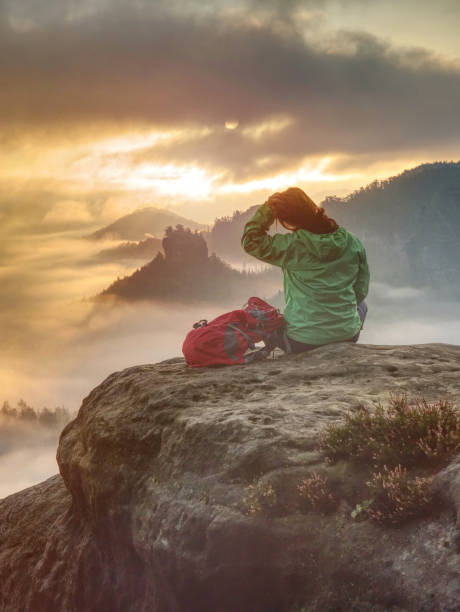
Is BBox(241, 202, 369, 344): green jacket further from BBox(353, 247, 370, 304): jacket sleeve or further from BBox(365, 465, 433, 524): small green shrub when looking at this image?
BBox(365, 465, 433, 524): small green shrub

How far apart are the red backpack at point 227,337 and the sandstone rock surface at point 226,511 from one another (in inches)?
15.0

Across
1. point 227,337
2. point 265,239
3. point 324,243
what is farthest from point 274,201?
point 227,337

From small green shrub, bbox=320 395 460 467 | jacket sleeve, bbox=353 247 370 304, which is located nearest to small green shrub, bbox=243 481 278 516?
small green shrub, bbox=320 395 460 467

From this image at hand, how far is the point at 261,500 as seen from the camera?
5.97 metres

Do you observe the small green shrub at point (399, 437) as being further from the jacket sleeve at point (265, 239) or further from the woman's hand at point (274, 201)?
the woman's hand at point (274, 201)

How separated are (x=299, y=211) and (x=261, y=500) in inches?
215

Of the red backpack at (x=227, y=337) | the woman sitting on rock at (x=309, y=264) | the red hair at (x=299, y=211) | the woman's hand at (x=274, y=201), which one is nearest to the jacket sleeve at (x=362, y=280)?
the woman sitting on rock at (x=309, y=264)

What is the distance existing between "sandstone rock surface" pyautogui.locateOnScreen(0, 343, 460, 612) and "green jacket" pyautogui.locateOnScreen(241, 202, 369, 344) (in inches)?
23.7

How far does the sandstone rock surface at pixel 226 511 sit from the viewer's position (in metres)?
5.02

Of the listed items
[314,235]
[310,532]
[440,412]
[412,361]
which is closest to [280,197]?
[314,235]

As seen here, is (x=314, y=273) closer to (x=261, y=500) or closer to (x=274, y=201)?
(x=274, y=201)

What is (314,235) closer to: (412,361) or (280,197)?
(280,197)

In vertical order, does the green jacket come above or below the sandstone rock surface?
above

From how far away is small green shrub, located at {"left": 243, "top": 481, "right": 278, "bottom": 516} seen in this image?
5.90 m
